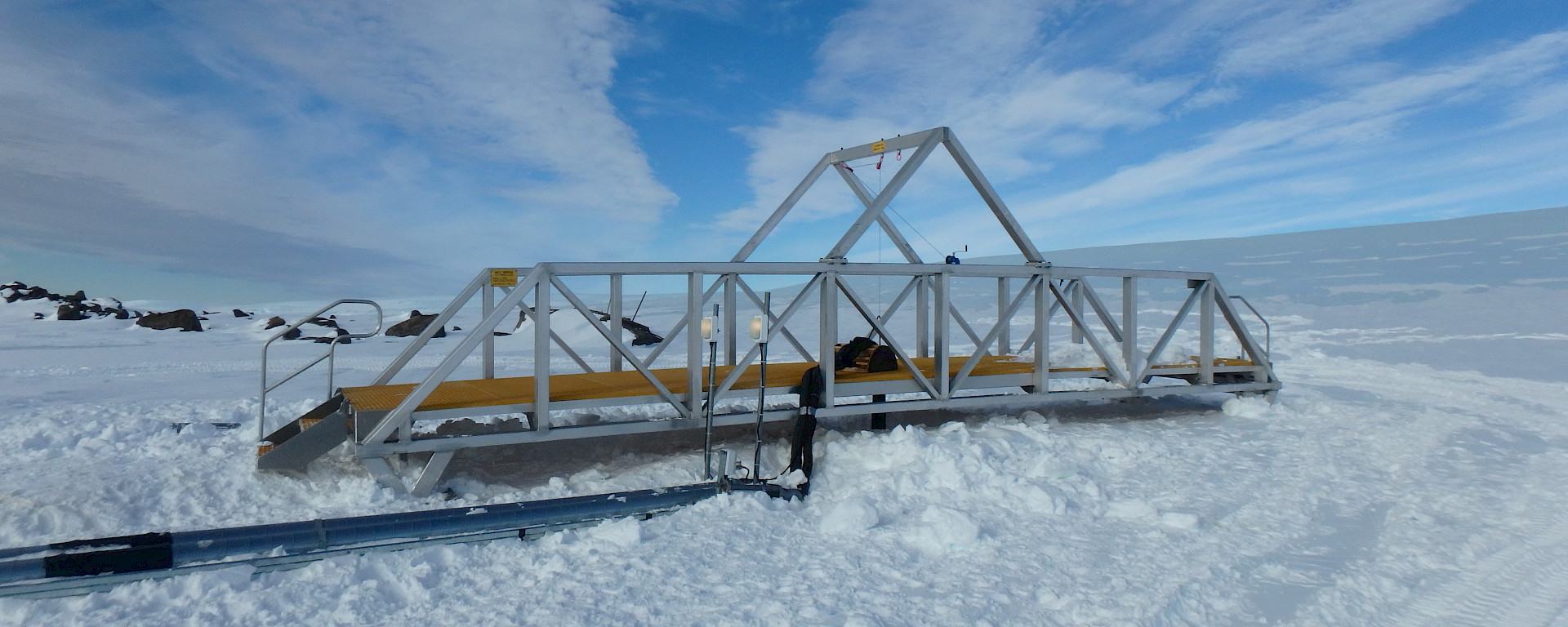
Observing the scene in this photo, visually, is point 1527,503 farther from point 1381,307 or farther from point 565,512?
point 1381,307

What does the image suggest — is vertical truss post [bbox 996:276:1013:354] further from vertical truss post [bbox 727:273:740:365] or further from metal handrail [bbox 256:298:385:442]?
metal handrail [bbox 256:298:385:442]

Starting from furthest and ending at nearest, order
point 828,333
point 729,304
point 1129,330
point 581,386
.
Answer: point 1129,330, point 828,333, point 581,386, point 729,304

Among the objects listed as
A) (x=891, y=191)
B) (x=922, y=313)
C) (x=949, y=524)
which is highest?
(x=891, y=191)

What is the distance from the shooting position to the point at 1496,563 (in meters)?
4.57

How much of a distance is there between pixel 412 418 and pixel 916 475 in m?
3.57

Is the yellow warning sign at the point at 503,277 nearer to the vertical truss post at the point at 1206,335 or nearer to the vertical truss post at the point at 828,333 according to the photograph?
the vertical truss post at the point at 828,333

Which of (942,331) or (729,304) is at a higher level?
(729,304)

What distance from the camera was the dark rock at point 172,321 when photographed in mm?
22594

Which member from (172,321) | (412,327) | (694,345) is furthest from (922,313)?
(172,321)

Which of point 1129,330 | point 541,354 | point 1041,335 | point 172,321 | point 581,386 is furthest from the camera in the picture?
point 172,321

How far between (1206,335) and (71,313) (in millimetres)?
31007

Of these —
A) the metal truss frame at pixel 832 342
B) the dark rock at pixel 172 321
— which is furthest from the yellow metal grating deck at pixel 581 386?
the dark rock at pixel 172 321

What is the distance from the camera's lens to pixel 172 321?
75.0 feet

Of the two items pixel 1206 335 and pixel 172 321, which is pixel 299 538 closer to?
pixel 1206 335
